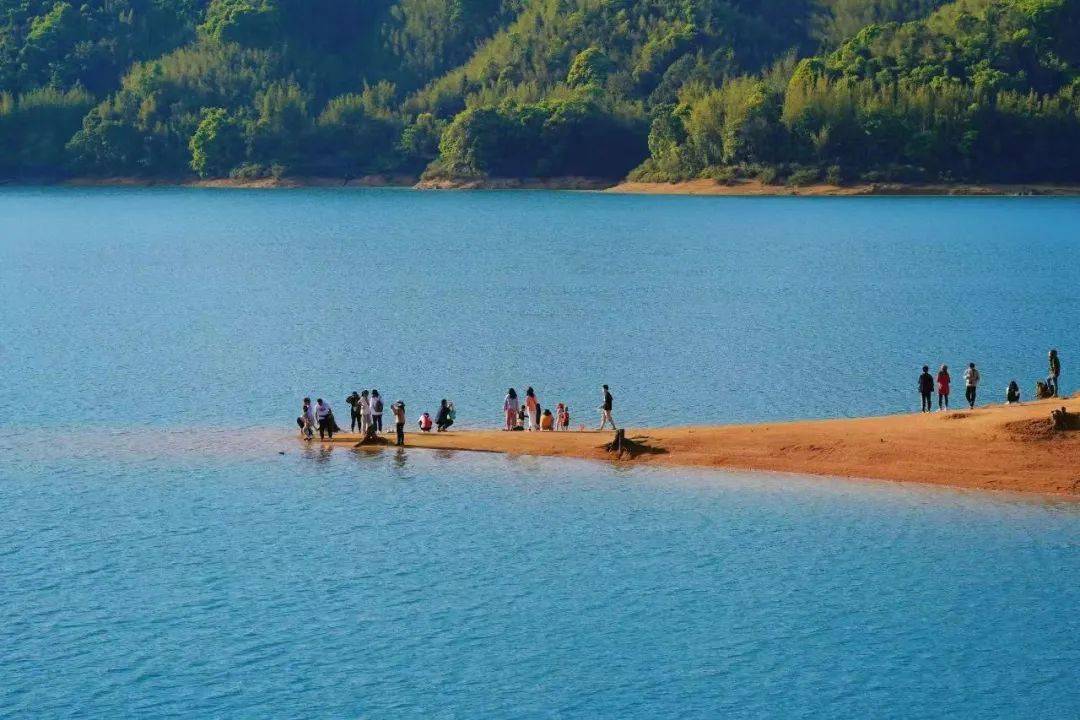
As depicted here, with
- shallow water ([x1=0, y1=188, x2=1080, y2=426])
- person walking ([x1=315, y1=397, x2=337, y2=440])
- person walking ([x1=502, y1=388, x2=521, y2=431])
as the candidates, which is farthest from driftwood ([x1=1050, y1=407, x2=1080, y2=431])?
person walking ([x1=315, y1=397, x2=337, y2=440])

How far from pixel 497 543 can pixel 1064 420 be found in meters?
17.3

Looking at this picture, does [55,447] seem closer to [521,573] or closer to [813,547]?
[521,573]

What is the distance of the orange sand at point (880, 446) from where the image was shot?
4788 centimetres

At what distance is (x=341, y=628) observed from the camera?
Answer: 123 ft

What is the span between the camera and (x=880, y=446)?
5038cm

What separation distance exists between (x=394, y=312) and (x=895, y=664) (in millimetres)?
63554

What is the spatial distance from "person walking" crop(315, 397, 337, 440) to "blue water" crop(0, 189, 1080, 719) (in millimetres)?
1505

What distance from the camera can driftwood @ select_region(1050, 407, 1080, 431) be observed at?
48.2 m

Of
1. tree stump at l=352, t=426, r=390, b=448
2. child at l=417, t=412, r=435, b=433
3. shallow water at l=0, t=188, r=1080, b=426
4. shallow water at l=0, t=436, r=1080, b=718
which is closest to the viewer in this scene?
shallow water at l=0, t=436, r=1080, b=718

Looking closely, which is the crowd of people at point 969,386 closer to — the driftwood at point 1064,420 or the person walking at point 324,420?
the driftwood at point 1064,420

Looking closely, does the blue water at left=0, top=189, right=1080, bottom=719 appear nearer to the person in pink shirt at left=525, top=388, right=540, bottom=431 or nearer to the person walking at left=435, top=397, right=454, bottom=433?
the person walking at left=435, top=397, right=454, bottom=433

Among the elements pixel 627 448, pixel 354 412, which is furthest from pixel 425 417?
pixel 627 448

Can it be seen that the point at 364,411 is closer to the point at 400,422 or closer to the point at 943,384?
the point at 400,422

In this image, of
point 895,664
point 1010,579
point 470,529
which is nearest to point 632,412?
point 470,529
